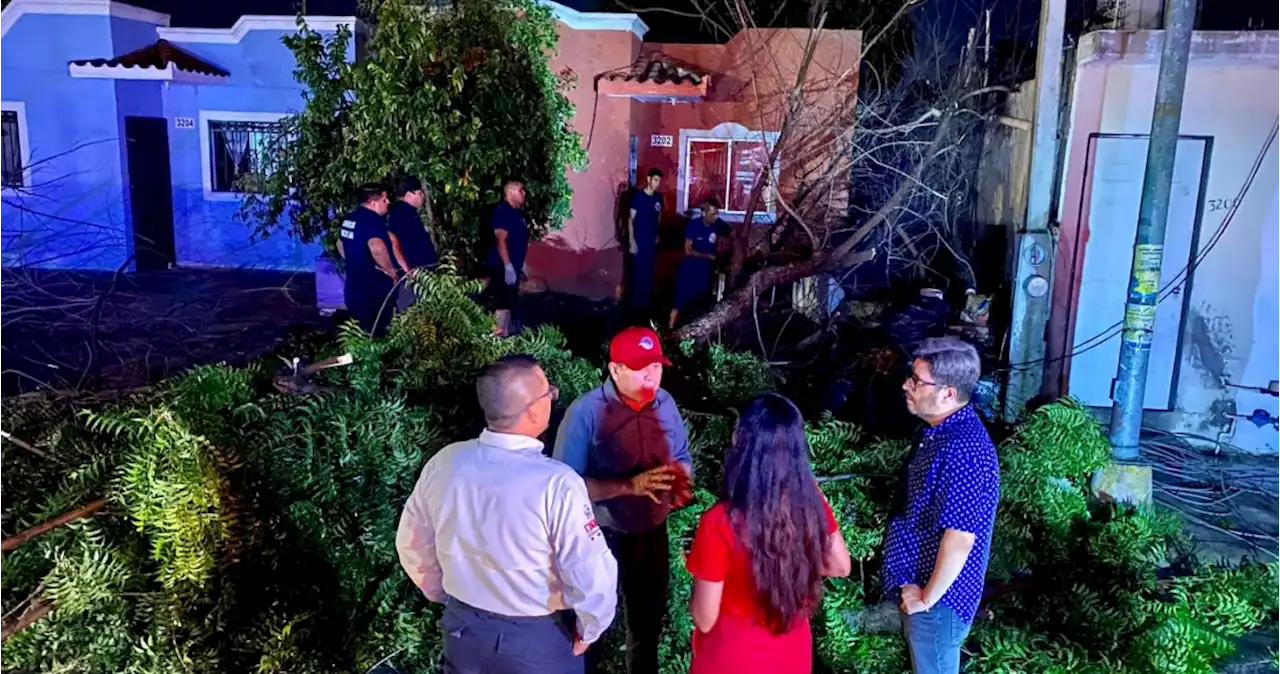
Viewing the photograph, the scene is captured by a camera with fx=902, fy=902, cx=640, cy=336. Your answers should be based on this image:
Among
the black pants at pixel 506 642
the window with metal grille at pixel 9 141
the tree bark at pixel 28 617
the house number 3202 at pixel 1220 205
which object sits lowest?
the tree bark at pixel 28 617

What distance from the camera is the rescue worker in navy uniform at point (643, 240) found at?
36.4 ft

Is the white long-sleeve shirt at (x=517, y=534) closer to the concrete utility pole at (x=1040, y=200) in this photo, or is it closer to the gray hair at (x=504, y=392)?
the gray hair at (x=504, y=392)

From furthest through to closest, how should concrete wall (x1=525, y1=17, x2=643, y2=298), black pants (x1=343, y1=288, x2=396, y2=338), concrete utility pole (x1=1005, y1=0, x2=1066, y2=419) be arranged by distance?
concrete wall (x1=525, y1=17, x2=643, y2=298) → black pants (x1=343, y1=288, x2=396, y2=338) → concrete utility pole (x1=1005, y1=0, x2=1066, y2=419)

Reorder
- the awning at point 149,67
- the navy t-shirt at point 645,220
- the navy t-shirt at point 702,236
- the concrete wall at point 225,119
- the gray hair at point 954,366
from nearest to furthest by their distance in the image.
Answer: the gray hair at point 954,366 < the navy t-shirt at point 702,236 < the navy t-shirt at point 645,220 < the awning at point 149,67 < the concrete wall at point 225,119

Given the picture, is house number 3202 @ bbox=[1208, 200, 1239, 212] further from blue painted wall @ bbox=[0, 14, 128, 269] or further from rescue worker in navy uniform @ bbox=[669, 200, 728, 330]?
blue painted wall @ bbox=[0, 14, 128, 269]

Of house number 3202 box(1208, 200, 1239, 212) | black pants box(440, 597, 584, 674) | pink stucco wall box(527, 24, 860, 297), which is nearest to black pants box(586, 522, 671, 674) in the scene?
black pants box(440, 597, 584, 674)

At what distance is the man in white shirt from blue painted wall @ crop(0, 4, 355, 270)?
39.4 feet

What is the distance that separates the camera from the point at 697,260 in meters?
10.2

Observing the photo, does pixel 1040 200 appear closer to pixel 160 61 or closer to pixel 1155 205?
pixel 1155 205

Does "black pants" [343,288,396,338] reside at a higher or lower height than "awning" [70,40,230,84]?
lower

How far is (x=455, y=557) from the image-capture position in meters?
2.83

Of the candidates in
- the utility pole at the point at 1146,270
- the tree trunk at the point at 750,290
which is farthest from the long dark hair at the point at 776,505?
the tree trunk at the point at 750,290

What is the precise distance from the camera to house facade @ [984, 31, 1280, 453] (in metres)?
7.18

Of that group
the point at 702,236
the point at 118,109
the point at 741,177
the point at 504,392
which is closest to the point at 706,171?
the point at 741,177
